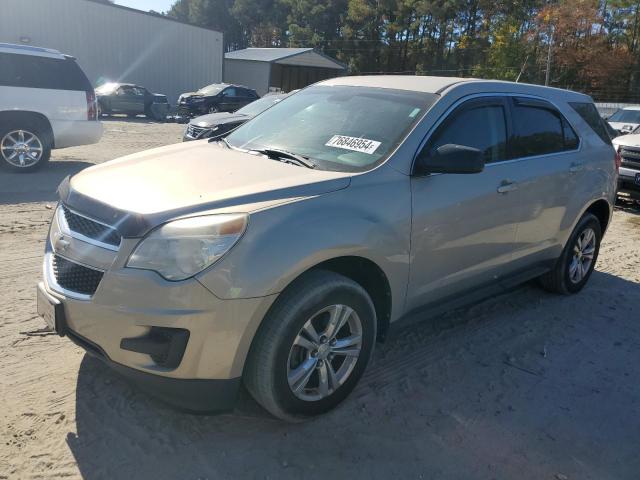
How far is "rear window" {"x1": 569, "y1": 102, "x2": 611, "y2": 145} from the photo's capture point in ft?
16.6

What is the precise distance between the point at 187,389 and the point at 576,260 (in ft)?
13.3

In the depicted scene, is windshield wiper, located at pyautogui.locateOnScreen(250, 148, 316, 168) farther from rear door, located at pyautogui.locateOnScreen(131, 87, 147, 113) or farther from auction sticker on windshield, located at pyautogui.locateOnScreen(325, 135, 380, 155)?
rear door, located at pyautogui.locateOnScreen(131, 87, 147, 113)

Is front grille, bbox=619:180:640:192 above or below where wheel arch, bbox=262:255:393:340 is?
below

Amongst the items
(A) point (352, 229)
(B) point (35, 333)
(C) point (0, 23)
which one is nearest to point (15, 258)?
(B) point (35, 333)

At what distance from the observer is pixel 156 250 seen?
2.51 meters

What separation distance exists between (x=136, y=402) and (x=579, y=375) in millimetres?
2844

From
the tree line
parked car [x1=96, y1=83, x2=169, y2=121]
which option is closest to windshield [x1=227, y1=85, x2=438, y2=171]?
parked car [x1=96, y1=83, x2=169, y2=121]

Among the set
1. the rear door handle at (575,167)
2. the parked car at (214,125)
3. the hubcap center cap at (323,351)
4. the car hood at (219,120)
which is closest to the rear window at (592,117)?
the rear door handle at (575,167)

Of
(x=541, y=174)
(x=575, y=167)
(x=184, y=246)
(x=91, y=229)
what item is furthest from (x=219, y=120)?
(x=184, y=246)

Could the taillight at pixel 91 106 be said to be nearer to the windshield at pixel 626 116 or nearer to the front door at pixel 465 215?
the front door at pixel 465 215

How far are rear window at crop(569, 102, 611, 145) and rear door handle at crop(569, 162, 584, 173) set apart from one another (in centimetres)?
57

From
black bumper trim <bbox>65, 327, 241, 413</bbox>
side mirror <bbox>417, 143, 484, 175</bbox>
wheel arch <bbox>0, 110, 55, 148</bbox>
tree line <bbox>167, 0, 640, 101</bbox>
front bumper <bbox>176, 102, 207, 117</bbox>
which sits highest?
tree line <bbox>167, 0, 640, 101</bbox>

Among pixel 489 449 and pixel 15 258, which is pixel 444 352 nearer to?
pixel 489 449

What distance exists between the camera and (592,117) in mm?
5234
